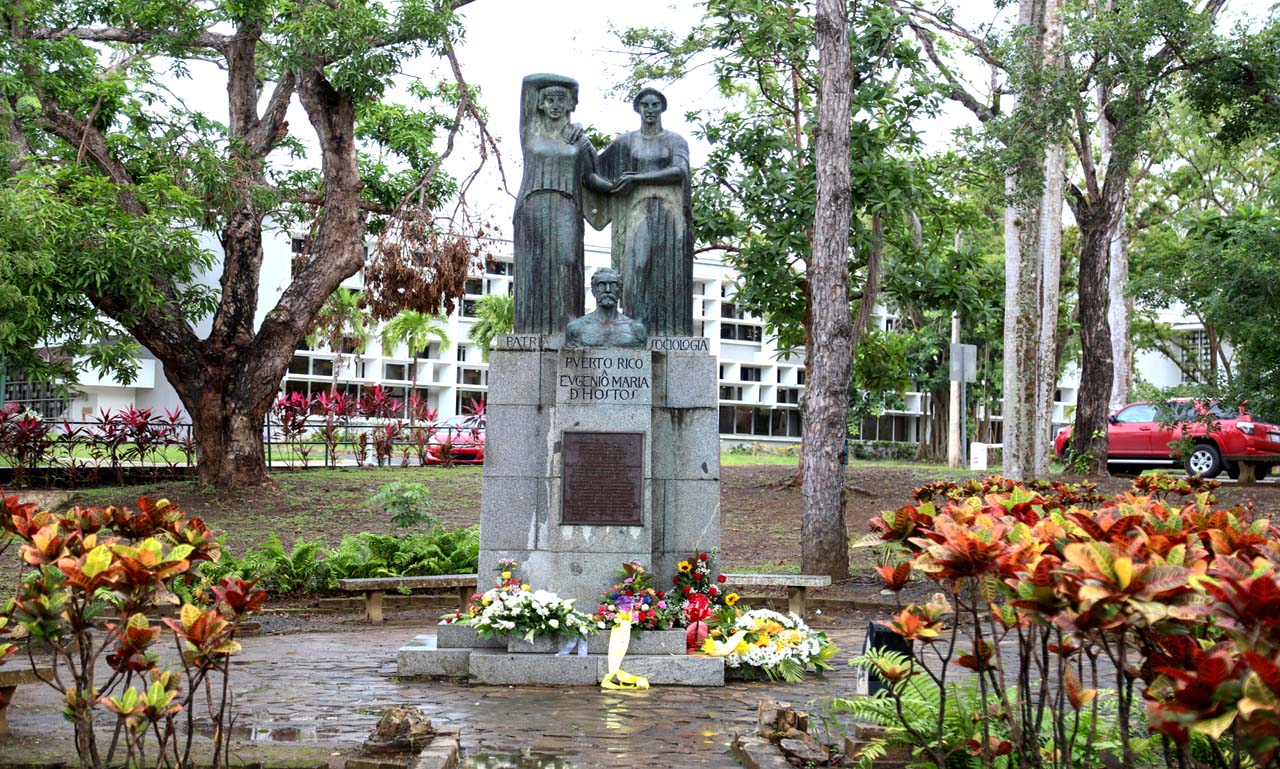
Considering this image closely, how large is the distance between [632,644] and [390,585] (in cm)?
367

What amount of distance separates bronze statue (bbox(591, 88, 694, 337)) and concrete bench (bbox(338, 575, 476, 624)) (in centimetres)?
335

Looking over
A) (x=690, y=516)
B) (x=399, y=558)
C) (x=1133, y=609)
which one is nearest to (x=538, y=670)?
(x=690, y=516)

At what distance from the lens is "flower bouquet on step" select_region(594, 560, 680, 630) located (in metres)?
9.06

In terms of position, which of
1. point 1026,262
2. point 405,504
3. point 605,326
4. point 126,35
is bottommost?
point 405,504

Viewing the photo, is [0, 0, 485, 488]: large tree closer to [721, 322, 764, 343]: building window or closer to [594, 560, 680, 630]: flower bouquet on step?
[594, 560, 680, 630]: flower bouquet on step

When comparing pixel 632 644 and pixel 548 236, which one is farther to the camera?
pixel 548 236

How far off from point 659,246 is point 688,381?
1167 mm

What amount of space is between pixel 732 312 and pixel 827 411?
48105 mm

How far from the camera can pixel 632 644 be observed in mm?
9047

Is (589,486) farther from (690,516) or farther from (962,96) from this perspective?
(962,96)

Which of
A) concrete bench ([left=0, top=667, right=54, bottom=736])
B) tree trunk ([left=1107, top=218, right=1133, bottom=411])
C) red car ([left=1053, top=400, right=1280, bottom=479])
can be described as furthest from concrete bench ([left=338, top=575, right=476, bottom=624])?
tree trunk ([left=1107, top=218, right=1133, bottom=411])

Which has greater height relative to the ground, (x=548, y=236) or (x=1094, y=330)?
(x=1094, y=330)

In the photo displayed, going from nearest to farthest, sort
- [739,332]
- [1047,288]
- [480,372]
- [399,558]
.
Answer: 1. [399,558]
2. [1047,288]
3. [480,372]
4. [739,332]

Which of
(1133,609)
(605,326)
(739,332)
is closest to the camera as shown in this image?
(1133,609)
